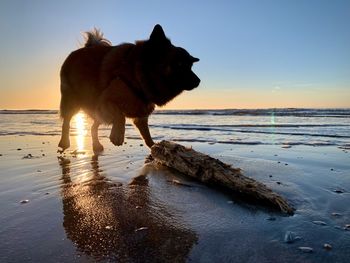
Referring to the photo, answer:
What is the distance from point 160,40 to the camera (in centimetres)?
464

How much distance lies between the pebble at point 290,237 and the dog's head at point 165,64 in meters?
2.87

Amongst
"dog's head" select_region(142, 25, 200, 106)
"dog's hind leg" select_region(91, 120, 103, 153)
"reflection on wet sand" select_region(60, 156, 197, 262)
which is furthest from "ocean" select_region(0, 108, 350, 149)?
"reflection on wet sand" select_region(60, 156, 197, 262)

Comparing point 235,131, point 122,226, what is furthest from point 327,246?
point 235,131

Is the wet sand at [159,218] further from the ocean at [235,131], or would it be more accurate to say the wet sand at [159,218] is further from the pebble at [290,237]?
the ocean at [235,131]

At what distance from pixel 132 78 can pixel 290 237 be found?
10.9ft

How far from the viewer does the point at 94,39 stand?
6.26 metres

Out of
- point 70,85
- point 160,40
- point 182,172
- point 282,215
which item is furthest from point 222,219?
point 70,85

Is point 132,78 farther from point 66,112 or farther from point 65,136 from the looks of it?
point 65,136

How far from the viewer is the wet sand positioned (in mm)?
1862

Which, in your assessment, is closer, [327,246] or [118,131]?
[327,246]

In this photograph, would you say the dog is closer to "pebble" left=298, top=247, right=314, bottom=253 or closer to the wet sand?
the wet sand

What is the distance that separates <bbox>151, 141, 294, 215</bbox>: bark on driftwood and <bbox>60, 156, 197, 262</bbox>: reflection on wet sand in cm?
60

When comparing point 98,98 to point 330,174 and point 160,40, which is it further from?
point 330,174

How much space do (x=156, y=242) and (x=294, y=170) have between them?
2.84 meters
